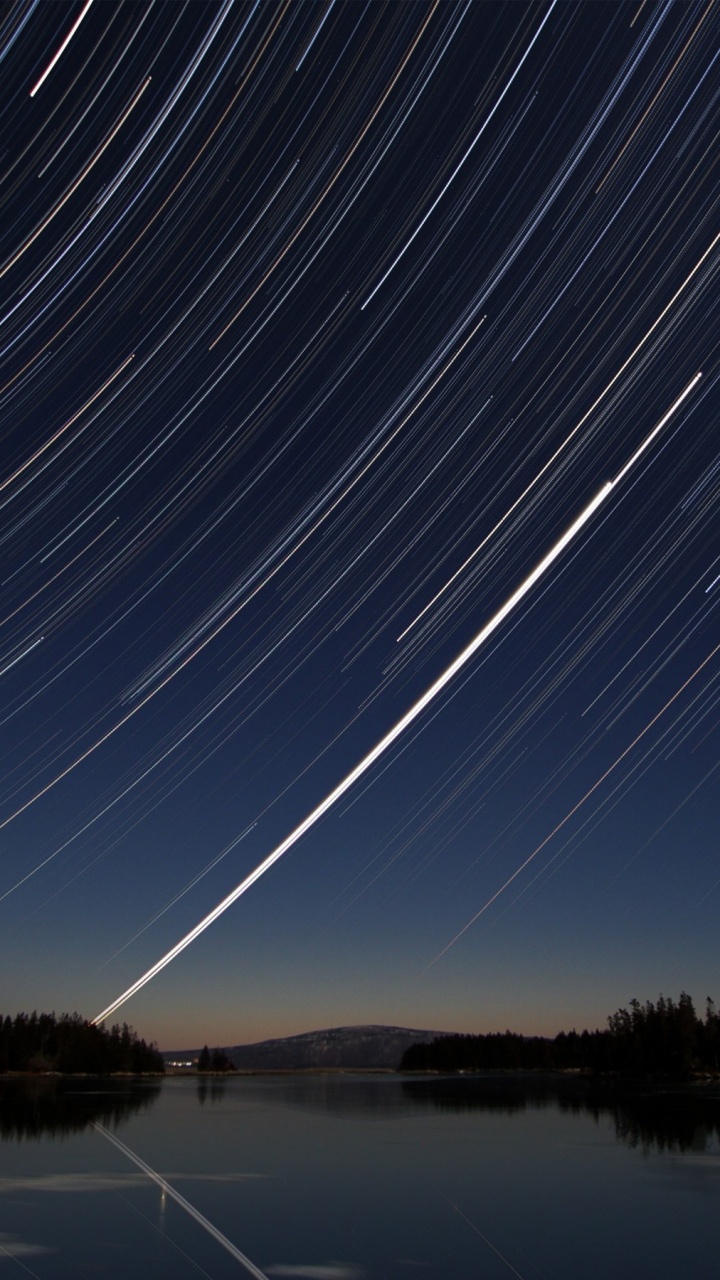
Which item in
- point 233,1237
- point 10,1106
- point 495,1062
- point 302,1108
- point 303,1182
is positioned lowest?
point 495,1062

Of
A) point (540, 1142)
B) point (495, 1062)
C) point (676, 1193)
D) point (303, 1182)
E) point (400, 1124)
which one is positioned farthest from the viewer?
point (495, 1062)

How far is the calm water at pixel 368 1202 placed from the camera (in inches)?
595

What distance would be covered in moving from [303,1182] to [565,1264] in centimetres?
1030

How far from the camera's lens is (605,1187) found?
23.4 m

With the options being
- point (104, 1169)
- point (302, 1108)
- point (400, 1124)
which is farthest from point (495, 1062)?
point (104, 1169)

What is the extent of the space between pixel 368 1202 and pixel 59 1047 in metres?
163

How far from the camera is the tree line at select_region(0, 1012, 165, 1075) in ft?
511

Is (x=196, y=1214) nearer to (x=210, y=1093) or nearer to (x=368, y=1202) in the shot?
(x=368, y=1202)

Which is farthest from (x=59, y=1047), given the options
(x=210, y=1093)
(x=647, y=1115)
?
(x=647, y=1115)

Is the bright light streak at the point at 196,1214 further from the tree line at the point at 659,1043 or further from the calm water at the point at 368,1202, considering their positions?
the tree line at the point at 659,1043

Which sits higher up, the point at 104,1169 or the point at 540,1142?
the point at 540,1142

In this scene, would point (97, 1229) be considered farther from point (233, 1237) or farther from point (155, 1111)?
point (155, 1111)

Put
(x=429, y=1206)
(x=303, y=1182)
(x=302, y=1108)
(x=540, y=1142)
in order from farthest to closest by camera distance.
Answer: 1. (x=302, y=1108)
2. (x=540, y=1142)
3. (x=303, y=1182)
4. (x=429, y=1206)

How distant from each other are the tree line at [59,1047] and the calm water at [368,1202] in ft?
421
